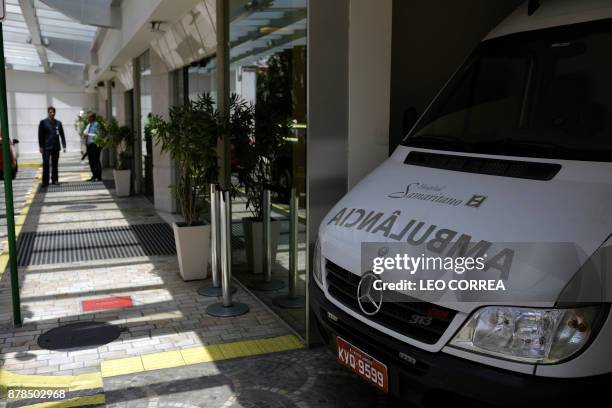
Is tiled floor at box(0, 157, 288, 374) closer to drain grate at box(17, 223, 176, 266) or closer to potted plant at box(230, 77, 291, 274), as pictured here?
drain grate at box(17, 223, 176, 266)

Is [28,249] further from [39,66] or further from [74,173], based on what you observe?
[39,66]

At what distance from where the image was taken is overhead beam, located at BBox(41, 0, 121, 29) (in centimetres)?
1059

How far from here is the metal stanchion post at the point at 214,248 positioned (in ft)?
18.8

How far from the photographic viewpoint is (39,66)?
26.7m

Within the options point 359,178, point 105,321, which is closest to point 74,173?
point 105,321

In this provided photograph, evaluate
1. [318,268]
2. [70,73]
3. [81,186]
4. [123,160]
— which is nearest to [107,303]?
[318,268]

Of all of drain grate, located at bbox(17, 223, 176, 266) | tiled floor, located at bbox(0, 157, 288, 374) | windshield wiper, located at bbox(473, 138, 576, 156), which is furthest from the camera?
drain grate, located at bbox(17, 223, 176, 266)

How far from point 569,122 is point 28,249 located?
23.7ft

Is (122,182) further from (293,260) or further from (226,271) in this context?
(293,260)

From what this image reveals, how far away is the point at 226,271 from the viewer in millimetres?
5406

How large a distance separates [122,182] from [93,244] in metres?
5.37

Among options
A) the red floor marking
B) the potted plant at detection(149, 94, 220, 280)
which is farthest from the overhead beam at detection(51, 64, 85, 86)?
the red floor marking

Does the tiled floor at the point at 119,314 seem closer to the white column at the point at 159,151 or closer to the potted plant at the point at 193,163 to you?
the potted plant at the point at 193,163

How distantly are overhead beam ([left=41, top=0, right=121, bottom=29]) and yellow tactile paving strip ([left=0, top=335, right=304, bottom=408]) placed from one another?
8.19m
